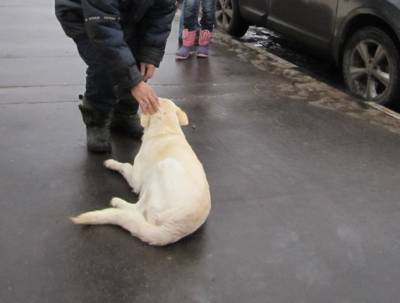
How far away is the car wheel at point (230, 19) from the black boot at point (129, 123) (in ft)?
12.8

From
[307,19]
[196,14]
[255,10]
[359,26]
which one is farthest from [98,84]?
[255,10]

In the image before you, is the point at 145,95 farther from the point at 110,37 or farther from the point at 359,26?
the point at 359,26

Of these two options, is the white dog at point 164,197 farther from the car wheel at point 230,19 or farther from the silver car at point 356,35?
the car wheel at point 230,19

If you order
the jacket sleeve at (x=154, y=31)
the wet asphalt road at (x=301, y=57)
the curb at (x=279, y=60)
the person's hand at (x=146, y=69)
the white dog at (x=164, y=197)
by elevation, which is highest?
the jacket sleeve at (x=154, y=31)

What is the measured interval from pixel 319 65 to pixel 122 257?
200 inches

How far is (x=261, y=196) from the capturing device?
11.8 feet

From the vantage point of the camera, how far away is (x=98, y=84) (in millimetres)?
3805

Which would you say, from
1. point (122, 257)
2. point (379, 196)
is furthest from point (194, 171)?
point (379, 196)

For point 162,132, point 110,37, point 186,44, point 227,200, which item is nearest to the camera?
point 110,37

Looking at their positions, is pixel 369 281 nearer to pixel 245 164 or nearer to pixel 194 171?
pixel 194 171

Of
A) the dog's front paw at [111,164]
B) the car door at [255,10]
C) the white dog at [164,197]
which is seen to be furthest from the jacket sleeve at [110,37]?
the car door at [255,10]

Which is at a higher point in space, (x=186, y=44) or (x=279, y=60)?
(x=186, y=44)

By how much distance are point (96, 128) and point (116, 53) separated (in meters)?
0.98

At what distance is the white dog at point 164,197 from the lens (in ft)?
9.21
